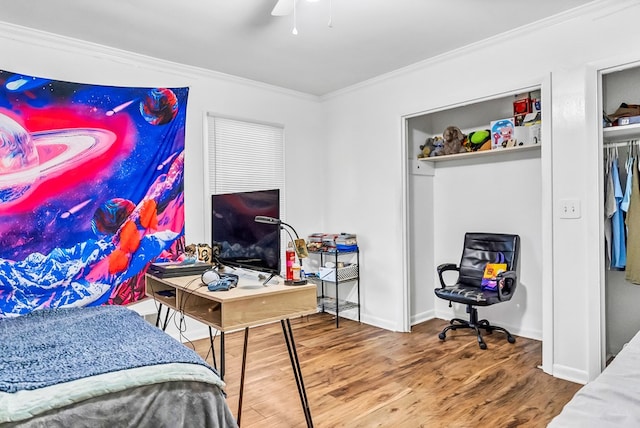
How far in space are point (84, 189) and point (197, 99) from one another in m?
1.28

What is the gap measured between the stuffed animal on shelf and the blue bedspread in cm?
307

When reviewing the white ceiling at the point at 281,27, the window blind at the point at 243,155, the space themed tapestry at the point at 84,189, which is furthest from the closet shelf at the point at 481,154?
the space themed tapestry at the point at 84,189

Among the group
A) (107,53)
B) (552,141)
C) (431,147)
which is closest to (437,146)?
(431,147)

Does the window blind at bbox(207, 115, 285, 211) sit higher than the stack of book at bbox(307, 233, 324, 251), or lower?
higher

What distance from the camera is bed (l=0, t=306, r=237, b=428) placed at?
1.11 meters

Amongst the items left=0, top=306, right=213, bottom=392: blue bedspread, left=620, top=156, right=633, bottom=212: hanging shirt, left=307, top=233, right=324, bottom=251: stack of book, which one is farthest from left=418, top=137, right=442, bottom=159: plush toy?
left=0, top=306, right=213, bottom=392: blue bedspread

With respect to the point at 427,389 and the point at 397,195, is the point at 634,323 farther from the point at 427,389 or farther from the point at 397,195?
the point at 397,195

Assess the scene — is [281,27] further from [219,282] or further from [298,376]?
[298,376]

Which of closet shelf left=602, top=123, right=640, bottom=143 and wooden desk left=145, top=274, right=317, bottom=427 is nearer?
wooden desk left=145, top=274, right=317, bottom=427

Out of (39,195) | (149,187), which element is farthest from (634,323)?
(39,195)

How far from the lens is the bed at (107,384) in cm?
111

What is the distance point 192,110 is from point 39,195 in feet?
4.67

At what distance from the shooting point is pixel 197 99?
371 cm

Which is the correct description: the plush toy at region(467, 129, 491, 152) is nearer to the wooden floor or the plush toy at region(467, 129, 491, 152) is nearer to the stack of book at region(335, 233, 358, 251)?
the stack of book at region(335, 233, 358, 251)
